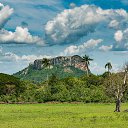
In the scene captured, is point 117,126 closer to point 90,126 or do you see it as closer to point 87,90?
point 90,126

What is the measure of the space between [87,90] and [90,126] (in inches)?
3824

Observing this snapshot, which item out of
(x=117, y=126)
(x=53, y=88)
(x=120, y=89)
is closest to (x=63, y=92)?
(x=53, y=88)

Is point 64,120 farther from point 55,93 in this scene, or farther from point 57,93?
point 55,93

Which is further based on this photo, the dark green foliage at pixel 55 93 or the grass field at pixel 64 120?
the dark green foliage at pixel 55 93

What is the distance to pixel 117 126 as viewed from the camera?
139 feet

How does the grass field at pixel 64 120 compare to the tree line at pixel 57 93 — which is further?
the tree line at pixel 57 93

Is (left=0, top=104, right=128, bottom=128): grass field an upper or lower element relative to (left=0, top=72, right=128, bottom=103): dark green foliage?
lower

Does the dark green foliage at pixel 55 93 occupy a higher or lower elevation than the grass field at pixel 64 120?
higher

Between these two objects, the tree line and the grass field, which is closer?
the grass field

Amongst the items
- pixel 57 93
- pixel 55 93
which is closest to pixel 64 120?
pixel 57 93

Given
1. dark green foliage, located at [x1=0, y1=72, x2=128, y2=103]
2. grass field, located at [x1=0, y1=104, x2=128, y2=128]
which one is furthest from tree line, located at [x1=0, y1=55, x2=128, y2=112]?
grass field, located at [x1=0, y1=104, x2=128, y2=128]

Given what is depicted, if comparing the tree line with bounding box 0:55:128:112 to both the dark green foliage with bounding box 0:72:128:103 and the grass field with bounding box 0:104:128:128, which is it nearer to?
the dark green foliage with bounding box 0:72:128:103

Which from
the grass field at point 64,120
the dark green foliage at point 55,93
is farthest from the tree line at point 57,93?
the grass field at point 64,120

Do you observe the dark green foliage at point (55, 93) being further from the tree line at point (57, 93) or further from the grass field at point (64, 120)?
the grass field at point (64, 120)
